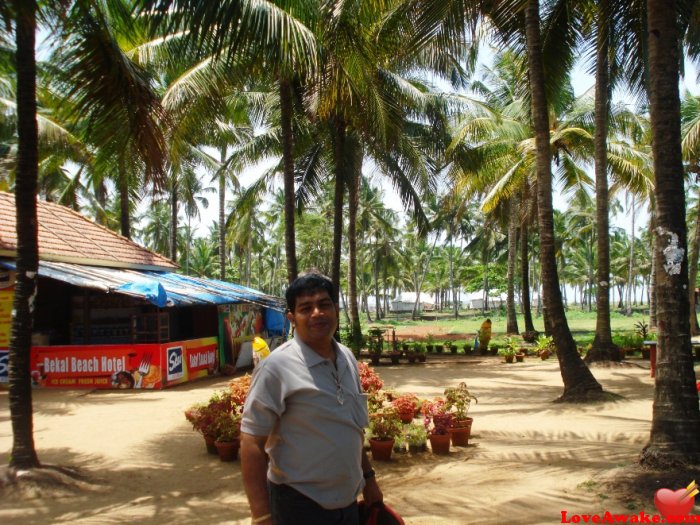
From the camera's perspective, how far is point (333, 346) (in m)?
2.65

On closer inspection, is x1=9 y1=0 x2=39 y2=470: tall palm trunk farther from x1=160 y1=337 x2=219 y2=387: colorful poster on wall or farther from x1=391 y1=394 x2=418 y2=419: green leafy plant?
x1=160 y1=337 x2=219 y2=387: colorful poster on wall

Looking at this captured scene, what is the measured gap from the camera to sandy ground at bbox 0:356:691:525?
475cm

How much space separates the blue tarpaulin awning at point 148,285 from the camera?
1202cm

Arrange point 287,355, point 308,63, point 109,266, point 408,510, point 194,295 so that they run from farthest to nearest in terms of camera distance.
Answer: point 109,266
point 194,295
point 308,63
point 408,510
point 287,355

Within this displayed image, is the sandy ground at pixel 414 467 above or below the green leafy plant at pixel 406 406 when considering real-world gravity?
below

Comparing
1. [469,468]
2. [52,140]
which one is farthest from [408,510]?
[52,140]

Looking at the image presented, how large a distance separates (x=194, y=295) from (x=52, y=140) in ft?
26.3

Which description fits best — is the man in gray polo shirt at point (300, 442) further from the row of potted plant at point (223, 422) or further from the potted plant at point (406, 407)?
the potted plant at point (406, 407)

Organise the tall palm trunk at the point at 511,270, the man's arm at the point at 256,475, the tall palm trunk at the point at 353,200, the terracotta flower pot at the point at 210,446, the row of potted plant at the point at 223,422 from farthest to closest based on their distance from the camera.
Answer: the tall palm trunk at the point at 511,270 < the tall palm trunk at the point at 353,200 < the terracotta flower pot at the point at 210,446 < the row of potted plant at the point at 223,422 < the man's arm at the point at 256,475

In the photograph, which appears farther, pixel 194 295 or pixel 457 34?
pixel 194 295

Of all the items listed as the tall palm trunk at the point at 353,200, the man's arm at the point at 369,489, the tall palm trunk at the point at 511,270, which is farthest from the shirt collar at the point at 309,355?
the tall palm trunk at the point at 511,270

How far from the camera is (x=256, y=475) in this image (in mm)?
2334

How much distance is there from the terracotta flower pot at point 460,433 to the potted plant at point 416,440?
1.16 feet

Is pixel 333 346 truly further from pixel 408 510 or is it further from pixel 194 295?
pixel 194 295
